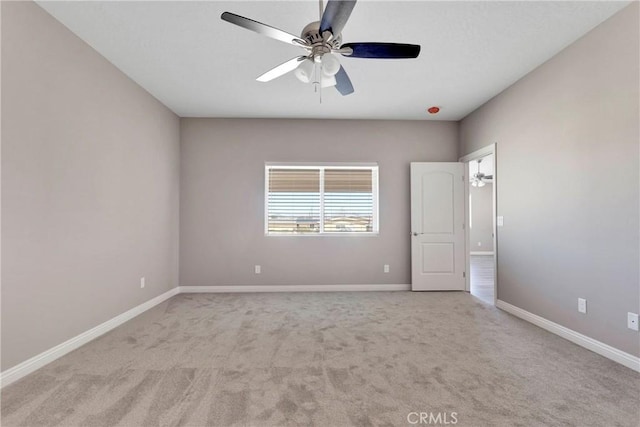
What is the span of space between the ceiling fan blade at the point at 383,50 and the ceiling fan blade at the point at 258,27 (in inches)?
13.5

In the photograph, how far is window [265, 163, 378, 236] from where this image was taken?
15.2 feet

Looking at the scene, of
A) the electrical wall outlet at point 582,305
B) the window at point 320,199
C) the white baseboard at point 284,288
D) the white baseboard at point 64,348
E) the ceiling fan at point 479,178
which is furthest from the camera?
the ceiling fan at point 479,178

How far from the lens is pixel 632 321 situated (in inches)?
84.8

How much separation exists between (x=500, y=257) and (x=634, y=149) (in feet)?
5.88

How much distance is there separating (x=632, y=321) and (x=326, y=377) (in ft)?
7.53

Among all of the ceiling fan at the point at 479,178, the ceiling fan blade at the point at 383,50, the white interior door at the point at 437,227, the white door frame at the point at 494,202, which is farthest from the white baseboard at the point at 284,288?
the ceiling fan at the point at 479,178

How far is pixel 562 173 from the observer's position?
2.76 meters

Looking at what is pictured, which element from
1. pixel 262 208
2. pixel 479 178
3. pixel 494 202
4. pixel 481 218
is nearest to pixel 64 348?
pixel 262 208

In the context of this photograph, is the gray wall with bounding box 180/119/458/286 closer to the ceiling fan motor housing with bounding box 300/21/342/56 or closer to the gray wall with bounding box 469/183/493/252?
the ceiling fan motor housing with bounding box 300/21/342/56

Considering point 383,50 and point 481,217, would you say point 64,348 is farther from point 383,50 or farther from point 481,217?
point 481,217

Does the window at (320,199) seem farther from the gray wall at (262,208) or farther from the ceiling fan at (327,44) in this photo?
the ceiling fan at (327,44)

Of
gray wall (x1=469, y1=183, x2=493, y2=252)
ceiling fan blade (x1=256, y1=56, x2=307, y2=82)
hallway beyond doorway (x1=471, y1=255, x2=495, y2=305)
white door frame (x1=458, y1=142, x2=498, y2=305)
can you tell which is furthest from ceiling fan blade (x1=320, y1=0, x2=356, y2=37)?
gray wall (x1=469, y1=183, x2=493, y2=252)

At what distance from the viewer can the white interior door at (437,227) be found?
4500 mm

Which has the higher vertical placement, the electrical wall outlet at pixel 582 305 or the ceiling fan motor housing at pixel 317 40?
the ceiling fan motor housing at pixel 317 40
